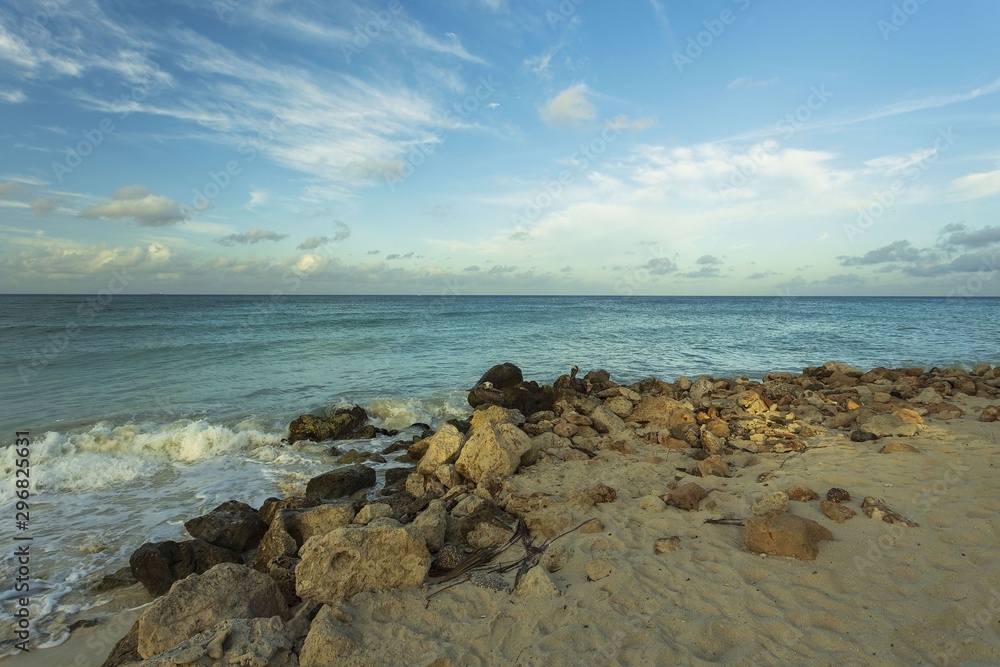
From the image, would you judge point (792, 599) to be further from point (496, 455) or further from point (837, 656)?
point (496, 455)

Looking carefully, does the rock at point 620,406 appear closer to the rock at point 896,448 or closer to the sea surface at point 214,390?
the sea surface at point 214,390

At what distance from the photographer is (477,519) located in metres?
5.82

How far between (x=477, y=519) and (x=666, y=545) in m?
2.12

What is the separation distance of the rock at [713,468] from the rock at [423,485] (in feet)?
12.3

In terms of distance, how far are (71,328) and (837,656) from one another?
4134 centimetres

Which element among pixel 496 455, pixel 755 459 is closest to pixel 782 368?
pixel 755 459

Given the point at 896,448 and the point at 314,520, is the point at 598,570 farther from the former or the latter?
the point at 896,448

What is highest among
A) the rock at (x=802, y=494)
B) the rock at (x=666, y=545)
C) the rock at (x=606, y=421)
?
the rock at (x=802, y=494)

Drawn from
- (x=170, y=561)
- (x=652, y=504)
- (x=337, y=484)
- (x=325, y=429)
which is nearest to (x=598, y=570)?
(x=652, y=504)

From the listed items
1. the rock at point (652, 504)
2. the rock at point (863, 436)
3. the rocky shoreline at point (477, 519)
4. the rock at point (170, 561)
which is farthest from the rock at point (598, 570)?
the rock at point (863, 436)

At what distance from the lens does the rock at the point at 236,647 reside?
3.43 metres

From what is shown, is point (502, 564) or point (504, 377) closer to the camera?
point (502, 564)

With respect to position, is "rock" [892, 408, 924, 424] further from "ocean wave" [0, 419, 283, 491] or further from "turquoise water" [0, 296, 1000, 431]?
"ocean wave" [0, 419, 283, 491]

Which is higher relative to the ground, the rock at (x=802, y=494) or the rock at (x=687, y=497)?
the rock at (x=802, y=494)
